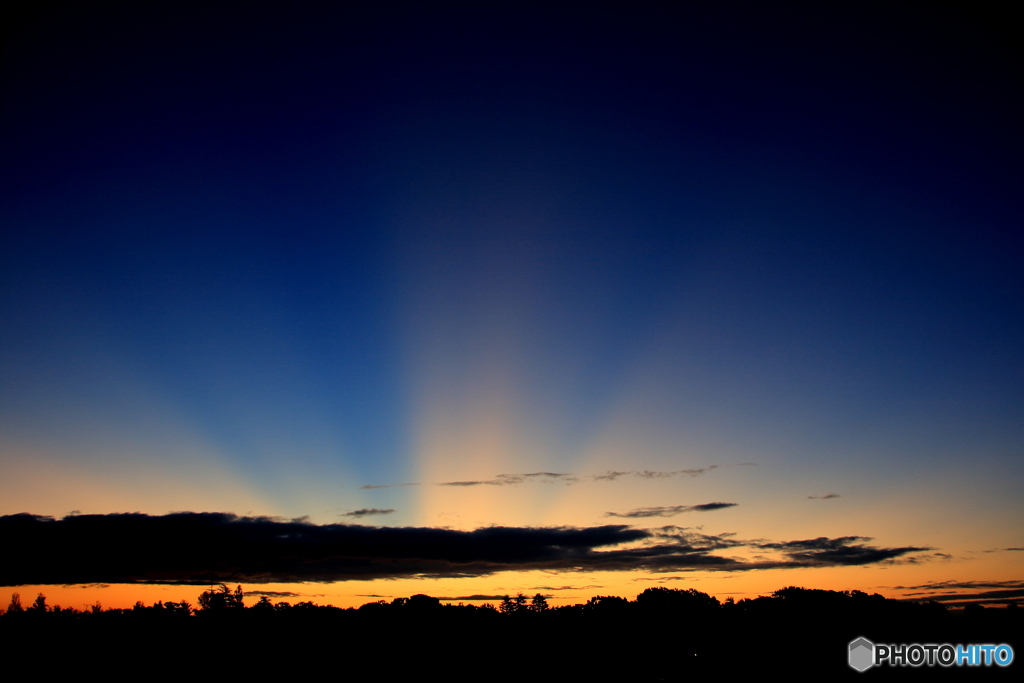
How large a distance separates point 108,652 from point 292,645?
31937 millimetres

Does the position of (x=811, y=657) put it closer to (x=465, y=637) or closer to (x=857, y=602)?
(x=857, y=602)

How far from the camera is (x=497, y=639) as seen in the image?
5512 inches

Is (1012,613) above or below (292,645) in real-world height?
above

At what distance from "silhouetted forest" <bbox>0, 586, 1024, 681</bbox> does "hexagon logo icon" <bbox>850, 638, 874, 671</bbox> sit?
2.25 meters

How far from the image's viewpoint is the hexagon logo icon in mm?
104438

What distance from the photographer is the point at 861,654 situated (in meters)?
111

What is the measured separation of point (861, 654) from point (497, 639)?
75393mm

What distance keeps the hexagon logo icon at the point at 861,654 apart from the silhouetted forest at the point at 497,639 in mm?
2250

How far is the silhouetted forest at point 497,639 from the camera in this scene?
364 feet

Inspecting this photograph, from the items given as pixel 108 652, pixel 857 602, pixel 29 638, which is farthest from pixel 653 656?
pixel 29 638

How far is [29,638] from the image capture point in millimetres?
115562

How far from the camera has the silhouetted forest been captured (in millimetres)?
111062

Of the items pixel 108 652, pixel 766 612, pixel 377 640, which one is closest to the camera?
pixel 108 652

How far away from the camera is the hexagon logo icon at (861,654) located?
104438 millimetres
